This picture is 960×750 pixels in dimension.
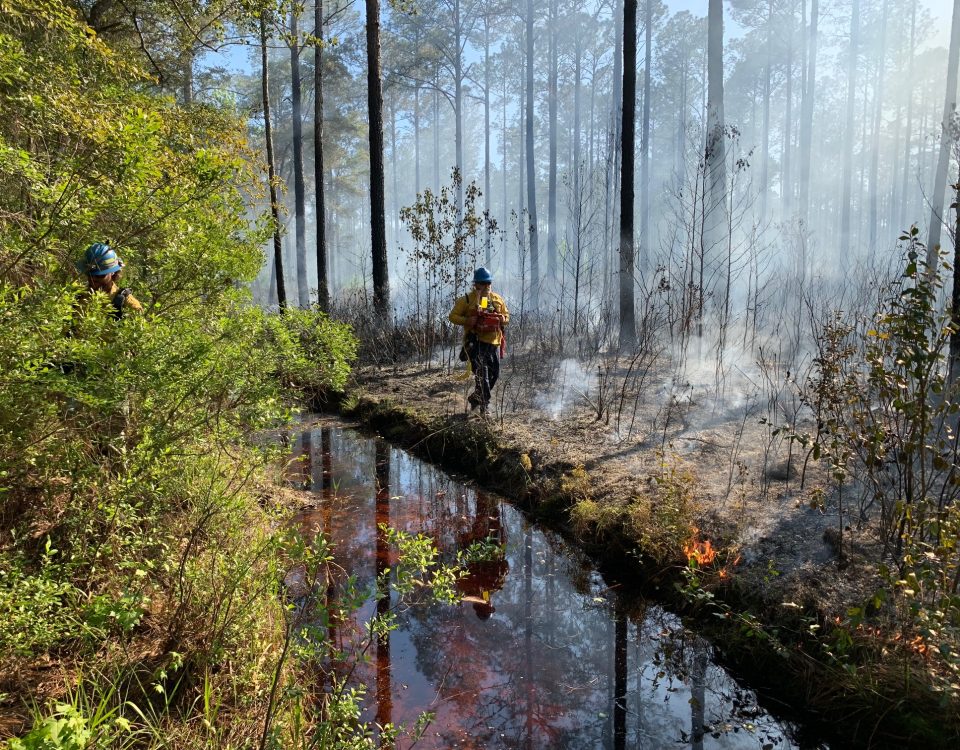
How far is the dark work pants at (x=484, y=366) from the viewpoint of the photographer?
22.4 feet

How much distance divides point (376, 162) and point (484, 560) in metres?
→ 9.28

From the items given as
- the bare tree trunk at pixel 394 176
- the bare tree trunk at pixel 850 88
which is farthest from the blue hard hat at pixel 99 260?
the bare tree trunk at pixel 850 88

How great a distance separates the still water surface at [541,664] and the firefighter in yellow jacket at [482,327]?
2.12 metres

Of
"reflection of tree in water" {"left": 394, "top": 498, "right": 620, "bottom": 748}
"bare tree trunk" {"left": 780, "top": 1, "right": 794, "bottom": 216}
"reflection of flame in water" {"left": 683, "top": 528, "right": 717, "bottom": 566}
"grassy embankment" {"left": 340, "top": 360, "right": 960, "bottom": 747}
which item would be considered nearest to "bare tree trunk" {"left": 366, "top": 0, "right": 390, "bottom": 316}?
"grassy embankment" {"left": 340, "top": 360, "right": 960, "bottom": 747}

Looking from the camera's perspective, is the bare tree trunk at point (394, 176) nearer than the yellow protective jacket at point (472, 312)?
No

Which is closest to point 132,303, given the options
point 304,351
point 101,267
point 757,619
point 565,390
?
point 101,267

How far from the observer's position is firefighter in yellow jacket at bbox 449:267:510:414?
6766 millimetres

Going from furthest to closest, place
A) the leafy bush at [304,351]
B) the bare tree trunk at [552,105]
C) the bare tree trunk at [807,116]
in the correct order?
the bare tree trunk at [552,105]
the bare tree trunk at [807,116]
the leafy bush at [304,351]

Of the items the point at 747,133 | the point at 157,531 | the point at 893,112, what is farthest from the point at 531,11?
the point at 157,531

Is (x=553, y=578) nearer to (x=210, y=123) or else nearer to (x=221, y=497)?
(x=221, y=497)

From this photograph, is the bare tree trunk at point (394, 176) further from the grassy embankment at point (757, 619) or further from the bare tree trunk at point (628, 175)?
the grassy embankment at point (757, 619)

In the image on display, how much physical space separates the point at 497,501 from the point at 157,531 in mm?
3191

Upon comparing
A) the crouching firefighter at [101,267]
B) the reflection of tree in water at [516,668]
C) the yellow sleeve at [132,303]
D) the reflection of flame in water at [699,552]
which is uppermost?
the crouching firefighter at [101,267]

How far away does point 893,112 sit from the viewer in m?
36.8
